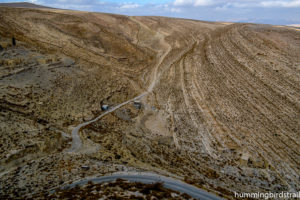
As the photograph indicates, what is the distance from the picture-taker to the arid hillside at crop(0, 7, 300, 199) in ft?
44.4

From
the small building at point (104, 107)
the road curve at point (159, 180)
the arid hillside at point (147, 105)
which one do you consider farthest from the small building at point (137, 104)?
the road curve at point (159, 180)

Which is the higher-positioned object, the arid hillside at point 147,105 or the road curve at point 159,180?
the arid hillside at point 147,105

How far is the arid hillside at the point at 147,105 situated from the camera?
533 inches

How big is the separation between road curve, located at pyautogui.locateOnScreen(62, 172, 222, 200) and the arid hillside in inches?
20.6

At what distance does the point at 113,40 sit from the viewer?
1339 inches

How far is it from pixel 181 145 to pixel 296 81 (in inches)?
533

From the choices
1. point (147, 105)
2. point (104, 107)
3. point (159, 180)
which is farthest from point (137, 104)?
point (159, 180)

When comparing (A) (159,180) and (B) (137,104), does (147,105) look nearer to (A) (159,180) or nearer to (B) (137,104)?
(B) (137,104)

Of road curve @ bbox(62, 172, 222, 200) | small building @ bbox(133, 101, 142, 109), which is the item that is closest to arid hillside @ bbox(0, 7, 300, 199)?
small building @ bbox(133, 101, 142, 109)

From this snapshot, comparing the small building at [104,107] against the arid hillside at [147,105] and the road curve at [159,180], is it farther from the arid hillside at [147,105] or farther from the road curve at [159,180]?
the road curve at [159,180]

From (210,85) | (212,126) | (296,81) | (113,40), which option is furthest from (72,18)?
(296,81)

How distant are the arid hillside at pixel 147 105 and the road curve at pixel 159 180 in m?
0.52

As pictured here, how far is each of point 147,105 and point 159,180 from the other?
1164 centimetres

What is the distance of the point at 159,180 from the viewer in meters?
12.5
